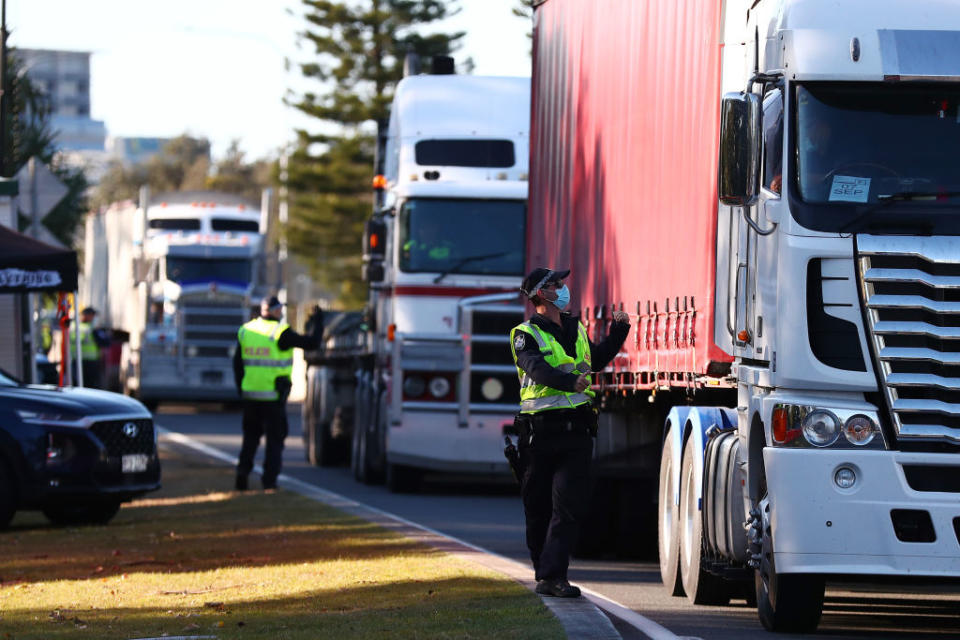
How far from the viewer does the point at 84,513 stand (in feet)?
59.4

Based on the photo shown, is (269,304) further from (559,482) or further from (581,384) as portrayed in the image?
(581,384)

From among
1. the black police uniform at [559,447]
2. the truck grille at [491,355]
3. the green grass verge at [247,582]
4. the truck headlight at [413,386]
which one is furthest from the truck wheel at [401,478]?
the black police uniform at [559,447]

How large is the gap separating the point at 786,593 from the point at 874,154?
6.99 ft

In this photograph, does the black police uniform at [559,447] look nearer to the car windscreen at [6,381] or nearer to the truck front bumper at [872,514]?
the truck front bumper at [872,514]

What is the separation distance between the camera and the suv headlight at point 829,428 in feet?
30.2

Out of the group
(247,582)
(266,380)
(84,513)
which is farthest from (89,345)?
(247,582)

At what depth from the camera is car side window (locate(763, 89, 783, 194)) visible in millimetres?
9539

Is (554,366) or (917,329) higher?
(917,329)

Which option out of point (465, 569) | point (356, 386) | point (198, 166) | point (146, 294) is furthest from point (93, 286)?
point (198, 166)

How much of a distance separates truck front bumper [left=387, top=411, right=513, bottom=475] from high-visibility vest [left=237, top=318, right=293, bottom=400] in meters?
1.32

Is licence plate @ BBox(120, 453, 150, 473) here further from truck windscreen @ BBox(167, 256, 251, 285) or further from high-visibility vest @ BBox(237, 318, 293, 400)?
truck windscreen @ BBox(167, 256, 251, 285)

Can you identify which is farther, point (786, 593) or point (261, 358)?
point (261, 358)

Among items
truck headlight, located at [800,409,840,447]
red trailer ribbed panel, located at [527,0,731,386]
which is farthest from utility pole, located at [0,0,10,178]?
truck headlight, located at [800,409,840,447]

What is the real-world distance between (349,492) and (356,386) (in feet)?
9.23
